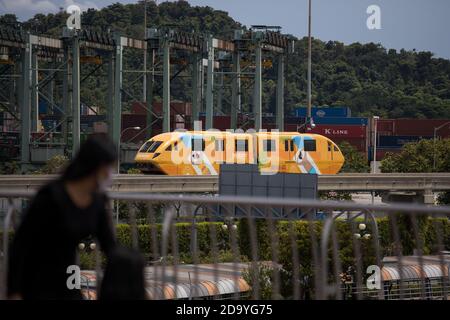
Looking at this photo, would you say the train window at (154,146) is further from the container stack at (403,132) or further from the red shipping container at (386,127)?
the red shipping container at (386,127)

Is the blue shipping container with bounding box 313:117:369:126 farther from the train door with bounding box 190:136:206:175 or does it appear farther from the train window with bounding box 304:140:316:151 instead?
the train door with bounding box 190:136:206:175

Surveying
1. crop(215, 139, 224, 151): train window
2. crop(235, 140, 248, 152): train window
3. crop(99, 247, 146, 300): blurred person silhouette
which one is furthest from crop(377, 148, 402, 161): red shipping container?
crop(99, 247, 146, 300): blurred person silhouette

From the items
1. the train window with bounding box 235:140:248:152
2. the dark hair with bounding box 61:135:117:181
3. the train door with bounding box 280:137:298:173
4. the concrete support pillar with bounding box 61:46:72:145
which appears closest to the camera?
the dark hair with bounding box 61:135:117:181

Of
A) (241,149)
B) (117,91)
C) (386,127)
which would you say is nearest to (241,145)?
(241,149)

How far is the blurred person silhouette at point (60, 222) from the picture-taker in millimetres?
5082

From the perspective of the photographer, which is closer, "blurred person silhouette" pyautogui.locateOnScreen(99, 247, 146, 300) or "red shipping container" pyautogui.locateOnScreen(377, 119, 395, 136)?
"blurred person silhouette" pyautogui.locateOnScreen(99, 247, 146, 300)

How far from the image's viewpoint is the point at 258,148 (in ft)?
156

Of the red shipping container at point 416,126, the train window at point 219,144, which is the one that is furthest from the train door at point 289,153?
the red shipping container at point 416,126

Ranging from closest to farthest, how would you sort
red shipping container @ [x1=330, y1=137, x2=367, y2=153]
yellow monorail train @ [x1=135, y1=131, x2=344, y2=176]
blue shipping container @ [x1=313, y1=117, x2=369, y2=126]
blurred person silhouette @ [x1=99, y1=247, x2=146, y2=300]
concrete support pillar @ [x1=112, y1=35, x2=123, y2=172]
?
blurred person silhouette @ [x1=99, y1=247, x2=146, y2=300]
yellow monorail train @ [x1=135, y1=131, x2=344, y2=176]
concrete support pillar @ [x1=112, y1=35, x2=123, y2=172]
red shipping container @ [x1=330, y1=137, x2=367, y2=153]
blue shipping container @ [x1=313, y1=117, x2=369, y2=126]

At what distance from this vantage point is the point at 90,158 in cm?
507

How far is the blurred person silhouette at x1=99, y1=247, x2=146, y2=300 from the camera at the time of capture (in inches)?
209

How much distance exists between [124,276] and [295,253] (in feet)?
8.20
